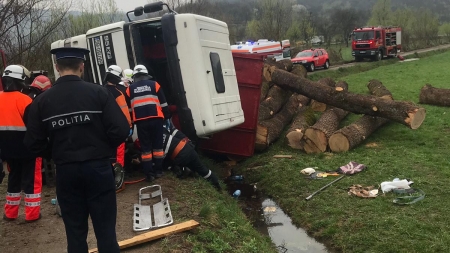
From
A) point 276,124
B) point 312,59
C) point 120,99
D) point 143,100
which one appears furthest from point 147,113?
point 312,59

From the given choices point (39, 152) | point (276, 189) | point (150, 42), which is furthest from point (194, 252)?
point (150, 42)

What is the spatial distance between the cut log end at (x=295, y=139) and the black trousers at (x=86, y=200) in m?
6.22

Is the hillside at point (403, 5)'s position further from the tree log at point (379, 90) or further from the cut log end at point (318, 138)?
the cut log end at point (318, 138)

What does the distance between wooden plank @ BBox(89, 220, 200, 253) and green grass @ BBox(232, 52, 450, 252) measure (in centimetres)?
182

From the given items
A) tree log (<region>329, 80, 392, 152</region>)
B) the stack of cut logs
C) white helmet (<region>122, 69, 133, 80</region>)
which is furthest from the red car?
white helmet (<region>122, 69, 133, 80</region>)

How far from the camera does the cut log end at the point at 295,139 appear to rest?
8.98 metres

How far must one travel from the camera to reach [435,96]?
11367 millimetres

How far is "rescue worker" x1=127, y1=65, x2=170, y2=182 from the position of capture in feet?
19.9

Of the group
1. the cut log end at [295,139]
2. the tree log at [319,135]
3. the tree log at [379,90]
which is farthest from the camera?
the tree log at [379,90]

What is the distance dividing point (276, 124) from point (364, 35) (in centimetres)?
2375

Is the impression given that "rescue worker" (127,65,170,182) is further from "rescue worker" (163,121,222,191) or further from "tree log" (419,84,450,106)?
"tree log" (419,84,450,106)

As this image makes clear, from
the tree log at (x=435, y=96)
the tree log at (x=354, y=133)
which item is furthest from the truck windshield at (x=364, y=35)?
the tree log at (x=354, y=133)

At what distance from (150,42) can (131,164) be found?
247 centimetres

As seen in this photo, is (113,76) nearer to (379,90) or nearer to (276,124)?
(276,124)
